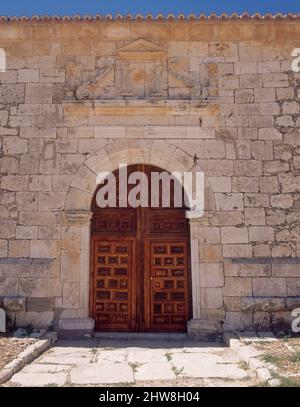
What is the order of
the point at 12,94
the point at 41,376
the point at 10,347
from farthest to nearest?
1. the point at 12,94
2. the point at 10,347
3. the point at 41,376

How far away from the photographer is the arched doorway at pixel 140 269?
5.98m

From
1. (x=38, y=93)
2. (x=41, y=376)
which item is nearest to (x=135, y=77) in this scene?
(x=38, y=93)

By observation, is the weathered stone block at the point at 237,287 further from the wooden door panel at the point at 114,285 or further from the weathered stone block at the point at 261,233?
the wooden door panel at the point at 114,285

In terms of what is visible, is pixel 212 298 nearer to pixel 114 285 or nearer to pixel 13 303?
pixel 114 285

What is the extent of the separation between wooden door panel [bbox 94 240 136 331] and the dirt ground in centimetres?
116

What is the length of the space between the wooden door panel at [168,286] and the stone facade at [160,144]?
0.82 feet

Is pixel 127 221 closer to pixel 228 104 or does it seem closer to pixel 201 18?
pixel 228 104

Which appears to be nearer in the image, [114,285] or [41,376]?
[41,376]

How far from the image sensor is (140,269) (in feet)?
19.9

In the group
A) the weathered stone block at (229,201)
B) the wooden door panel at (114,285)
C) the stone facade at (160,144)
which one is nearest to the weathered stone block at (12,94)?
the stone facade at (160,144)

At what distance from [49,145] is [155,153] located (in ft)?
5.34

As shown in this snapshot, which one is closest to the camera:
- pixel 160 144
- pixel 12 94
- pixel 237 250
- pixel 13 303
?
pixel 13 303

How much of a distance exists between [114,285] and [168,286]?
0.80 metres

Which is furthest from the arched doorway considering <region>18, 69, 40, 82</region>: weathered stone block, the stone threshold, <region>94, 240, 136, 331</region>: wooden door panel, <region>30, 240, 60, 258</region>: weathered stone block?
<region>18, 69, 40, 82</region>: weathered stone block
